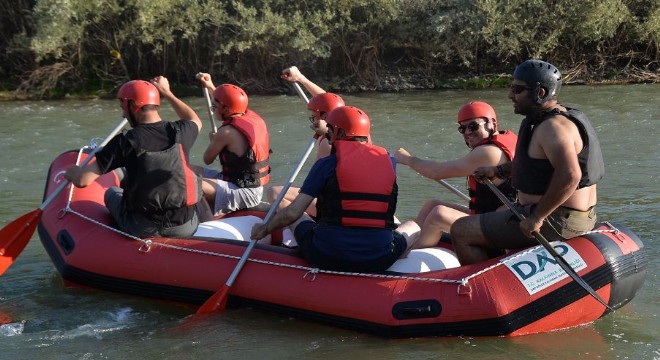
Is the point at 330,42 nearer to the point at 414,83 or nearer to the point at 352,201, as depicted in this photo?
the point at 414,83

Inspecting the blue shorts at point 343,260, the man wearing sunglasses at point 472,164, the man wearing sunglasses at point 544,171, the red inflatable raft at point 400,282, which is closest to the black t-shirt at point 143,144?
the red inflatable raft at point 400,282

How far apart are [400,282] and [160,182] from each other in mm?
1675

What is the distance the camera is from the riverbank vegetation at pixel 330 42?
16.2 metres

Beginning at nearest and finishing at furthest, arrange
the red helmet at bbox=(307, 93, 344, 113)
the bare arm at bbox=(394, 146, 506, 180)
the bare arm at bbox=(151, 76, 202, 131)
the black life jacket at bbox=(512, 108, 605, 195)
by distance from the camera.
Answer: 1. the black life jacket at bbox=(512, 108, 605, 195)
2. the bare arm at bbox=(394, 146, 506, 180)
3. the bare arm at bbox=(151, 76, 202, 131)
4. the red helmet at bbox=(307, 93, 344, 113)

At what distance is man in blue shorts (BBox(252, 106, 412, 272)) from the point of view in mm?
5223

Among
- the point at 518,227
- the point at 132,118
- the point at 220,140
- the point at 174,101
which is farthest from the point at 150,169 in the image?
the point at 518,227

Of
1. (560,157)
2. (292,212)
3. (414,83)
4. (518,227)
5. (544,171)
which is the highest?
(560,157)

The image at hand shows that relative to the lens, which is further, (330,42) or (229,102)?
(330,42)

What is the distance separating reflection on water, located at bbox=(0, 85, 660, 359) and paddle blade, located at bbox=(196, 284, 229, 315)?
0.07 m

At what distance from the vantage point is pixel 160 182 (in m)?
5.87

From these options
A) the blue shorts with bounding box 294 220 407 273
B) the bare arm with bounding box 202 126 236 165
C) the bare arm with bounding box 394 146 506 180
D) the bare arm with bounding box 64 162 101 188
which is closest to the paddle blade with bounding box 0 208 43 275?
the bare arm with bounding box 64 162 101 188

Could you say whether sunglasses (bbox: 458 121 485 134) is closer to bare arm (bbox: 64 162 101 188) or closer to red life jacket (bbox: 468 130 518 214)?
red life jacket (bbox: 468 130 518 214)

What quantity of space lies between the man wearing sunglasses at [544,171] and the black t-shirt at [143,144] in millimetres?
1848

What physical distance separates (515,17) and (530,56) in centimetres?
77
